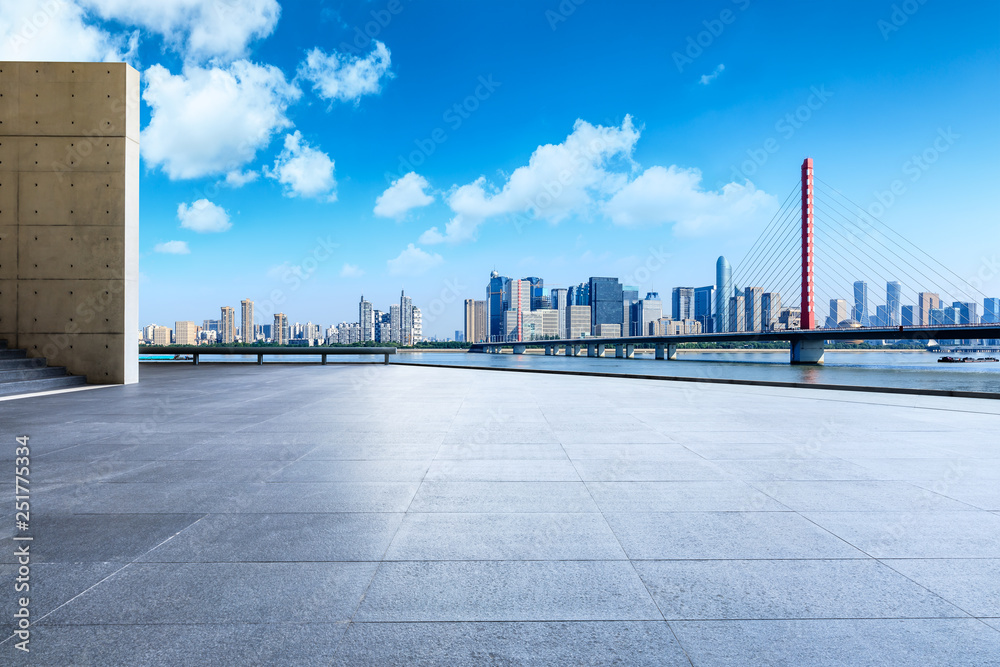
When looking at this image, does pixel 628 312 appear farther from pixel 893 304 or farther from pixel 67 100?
pixel 67 100

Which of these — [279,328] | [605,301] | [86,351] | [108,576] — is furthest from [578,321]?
[108,576]

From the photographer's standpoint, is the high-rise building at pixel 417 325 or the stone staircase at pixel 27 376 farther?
the high-rise building at pixel 417 325

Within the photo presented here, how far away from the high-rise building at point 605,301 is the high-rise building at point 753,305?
7081 centimetres

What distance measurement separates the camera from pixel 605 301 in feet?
563

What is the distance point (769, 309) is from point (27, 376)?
92.1m

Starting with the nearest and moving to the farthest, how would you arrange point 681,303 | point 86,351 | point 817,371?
point 86,351 → point 817,371 → point 681,303

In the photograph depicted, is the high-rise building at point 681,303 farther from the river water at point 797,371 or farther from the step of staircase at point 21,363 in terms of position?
the step of staircase at point 21,363

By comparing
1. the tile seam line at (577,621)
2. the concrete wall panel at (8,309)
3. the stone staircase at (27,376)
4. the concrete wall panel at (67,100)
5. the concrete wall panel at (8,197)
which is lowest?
the tile seam line at (577,621)

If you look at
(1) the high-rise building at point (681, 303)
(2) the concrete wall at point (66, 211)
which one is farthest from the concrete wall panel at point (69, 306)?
(1) the high-rise building at point (681, 303)

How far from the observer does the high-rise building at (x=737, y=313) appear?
80938 millimetres

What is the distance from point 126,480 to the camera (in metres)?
5.18

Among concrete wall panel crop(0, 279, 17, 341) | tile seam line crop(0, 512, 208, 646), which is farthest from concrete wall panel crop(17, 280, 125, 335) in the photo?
tile seam line crop(0, 512, 208, 646)

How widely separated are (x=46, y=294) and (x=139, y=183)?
4.28m

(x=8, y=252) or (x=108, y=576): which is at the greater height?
(x=8, y=252)
